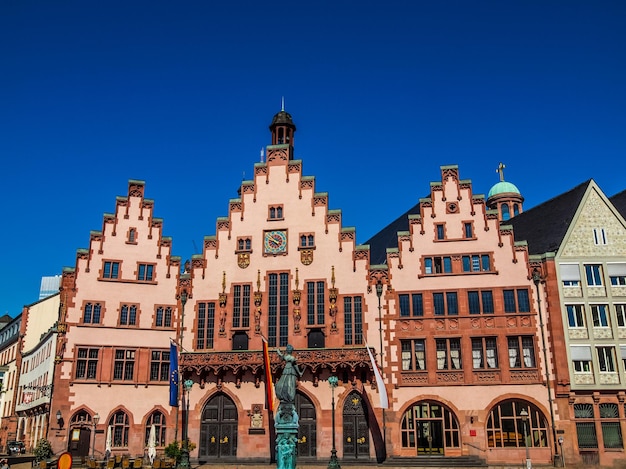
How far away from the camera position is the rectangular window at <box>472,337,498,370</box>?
43875 millimetres

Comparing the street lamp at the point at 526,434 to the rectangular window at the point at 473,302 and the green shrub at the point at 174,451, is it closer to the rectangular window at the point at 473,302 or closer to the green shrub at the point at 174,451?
the rectangular window at the point at 473,302

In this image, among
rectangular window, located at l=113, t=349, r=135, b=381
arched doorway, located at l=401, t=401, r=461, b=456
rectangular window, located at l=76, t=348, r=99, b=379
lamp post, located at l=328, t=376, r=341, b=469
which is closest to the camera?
lamp post, located at l=328, t=376, r=341, b=469

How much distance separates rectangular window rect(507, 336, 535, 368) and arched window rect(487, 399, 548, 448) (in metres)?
2.54

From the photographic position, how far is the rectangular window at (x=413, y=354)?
44.6 meters

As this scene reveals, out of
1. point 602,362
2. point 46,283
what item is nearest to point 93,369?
point 602,362

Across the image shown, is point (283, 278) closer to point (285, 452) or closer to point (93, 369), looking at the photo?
point (93, 369)

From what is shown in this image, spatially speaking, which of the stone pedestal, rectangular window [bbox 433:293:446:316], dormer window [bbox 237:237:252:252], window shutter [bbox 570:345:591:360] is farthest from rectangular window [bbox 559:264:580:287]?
the stone pedestal

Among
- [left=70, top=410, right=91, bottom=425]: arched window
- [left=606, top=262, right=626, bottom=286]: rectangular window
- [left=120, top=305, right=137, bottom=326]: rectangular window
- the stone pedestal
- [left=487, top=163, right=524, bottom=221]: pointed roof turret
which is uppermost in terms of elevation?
[left=487, top=163, right=524, bottom=221]: pointed roof turret

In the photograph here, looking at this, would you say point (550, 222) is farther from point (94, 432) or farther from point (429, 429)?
point (94, 432)

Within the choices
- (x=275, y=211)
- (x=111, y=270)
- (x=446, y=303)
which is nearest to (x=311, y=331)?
(x=275, y=211)

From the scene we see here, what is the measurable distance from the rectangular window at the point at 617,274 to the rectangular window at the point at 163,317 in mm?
32040

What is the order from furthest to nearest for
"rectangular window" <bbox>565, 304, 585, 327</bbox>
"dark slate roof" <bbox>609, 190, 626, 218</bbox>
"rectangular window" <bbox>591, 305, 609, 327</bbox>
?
1. "dark slate roof" <bbox>609, 190, 626, 218</bbox>
2. "rectangular window" <bbox>565, 304, 585, 327</bbox>
3. "rectangular window" <bbox>591, 305, 609, 327</bbox>

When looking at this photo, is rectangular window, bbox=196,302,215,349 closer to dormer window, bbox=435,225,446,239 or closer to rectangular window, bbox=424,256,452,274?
rectangular window, bbox=424,256,452,274

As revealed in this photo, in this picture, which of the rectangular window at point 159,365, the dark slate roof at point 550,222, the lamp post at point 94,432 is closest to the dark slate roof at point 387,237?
the dark slate roof at point 550,222
